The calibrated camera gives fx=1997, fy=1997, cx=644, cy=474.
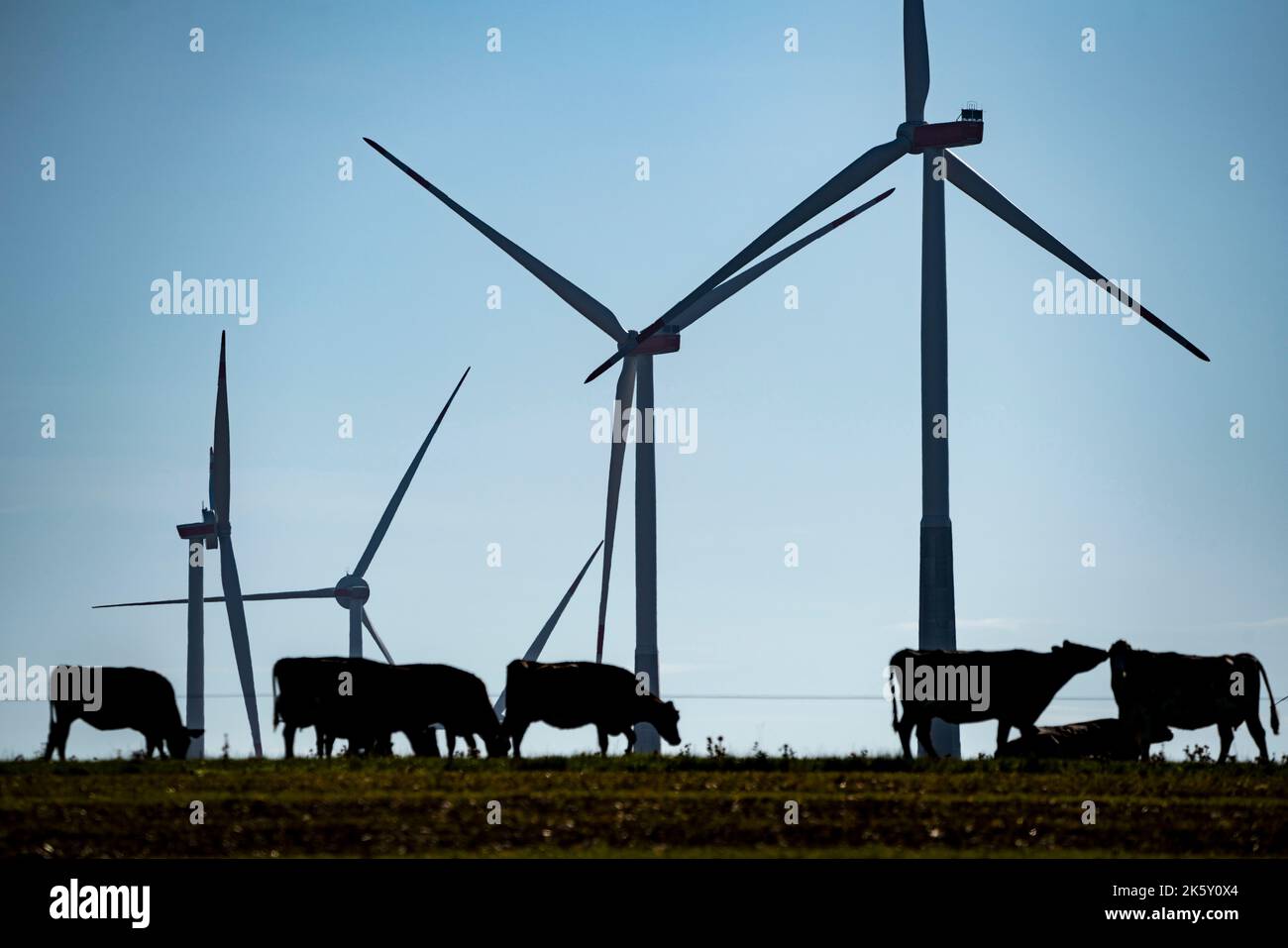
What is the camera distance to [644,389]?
209 feet

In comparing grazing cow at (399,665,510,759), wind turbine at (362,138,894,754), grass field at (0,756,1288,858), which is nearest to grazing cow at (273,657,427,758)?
grazing cow at (399,665,510,759)

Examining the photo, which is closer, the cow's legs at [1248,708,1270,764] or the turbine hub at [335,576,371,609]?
the cow's legs at [1248,708,1270,764]

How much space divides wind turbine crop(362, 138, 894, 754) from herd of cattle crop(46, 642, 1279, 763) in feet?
74.4

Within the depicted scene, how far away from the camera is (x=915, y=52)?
56719 millimetres

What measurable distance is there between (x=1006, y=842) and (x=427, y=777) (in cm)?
758

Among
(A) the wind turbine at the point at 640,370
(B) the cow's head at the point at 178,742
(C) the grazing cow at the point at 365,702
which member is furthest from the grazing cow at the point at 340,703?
(A) the wind turbine at the point at 640,370

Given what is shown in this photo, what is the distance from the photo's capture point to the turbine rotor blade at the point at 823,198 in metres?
51.9

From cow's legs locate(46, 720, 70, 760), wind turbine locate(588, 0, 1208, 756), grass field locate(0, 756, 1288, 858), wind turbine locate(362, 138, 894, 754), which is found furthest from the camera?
wind turbine locate(362, 138, 894, 754)

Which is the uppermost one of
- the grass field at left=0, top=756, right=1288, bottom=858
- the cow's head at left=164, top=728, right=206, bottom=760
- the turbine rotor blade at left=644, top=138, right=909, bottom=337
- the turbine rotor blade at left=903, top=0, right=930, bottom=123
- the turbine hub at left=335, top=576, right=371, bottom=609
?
the turbine rotor blade at left=903, top=0, right=930, bottom=123

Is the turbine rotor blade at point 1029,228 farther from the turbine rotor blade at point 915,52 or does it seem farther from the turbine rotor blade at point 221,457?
the turbine rotor blade at point 221,457

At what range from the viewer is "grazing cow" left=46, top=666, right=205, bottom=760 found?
3164 centimetres

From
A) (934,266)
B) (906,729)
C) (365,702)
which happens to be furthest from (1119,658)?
(934,266)

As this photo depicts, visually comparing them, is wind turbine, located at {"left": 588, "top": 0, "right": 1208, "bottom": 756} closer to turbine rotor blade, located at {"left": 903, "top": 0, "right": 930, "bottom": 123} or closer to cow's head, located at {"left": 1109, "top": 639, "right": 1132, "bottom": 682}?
turbine rotor blade, located at {"left": 903, "top": 0, "right": 930, "bottom": 123}
